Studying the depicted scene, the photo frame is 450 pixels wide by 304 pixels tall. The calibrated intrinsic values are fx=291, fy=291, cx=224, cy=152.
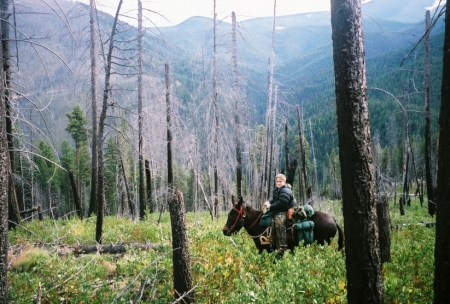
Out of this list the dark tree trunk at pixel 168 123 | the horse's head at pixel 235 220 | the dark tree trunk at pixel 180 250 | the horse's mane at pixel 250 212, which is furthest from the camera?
the dark tree trunk at pixel 168 123

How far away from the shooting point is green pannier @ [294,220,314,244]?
341 inches

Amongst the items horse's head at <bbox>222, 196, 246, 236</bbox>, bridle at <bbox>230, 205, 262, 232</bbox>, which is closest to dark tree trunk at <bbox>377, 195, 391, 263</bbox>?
bridle at <bbox>230, 205, 262, 232</bbox>

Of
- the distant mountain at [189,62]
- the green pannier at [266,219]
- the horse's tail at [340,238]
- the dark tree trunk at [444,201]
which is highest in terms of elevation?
the distant mountain at [189,62]

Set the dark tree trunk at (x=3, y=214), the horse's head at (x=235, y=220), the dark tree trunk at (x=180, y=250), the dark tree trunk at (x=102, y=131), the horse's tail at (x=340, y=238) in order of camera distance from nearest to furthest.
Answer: the dark tree trunk at (x=3, y=214)
the dark tree trunk at (x=180, y=250)
the horse's tail at (x=340, y=238)
the horse's head at (x=235, y=220)
the dark tree trunk at (x=102, y=131)

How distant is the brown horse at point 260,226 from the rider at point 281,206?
0.31 meters

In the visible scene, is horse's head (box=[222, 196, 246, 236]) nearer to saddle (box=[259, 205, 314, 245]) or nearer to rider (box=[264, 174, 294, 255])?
saddle (box=[259, 205, 314, 245])

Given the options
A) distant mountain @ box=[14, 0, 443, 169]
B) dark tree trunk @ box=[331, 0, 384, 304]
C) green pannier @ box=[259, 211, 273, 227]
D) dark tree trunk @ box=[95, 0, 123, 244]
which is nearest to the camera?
dark tree trunk @ box=[331, 0, 384, 304]

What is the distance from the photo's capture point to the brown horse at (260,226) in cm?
A: 873

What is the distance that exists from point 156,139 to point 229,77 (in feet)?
20.3

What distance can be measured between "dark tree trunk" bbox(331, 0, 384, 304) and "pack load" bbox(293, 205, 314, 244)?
4582 millimetres

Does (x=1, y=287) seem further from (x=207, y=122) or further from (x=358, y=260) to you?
(x=207, y=122)

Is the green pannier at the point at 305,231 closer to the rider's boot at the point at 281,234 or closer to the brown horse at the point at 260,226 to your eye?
the brown horse at the point at 260,226

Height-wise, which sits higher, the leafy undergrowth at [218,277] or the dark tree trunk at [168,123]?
the dark tree trunk at [168,123]

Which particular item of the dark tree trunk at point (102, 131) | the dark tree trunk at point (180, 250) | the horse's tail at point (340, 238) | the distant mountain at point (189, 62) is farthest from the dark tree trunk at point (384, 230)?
the dark tree trunk at point (102, 131)
